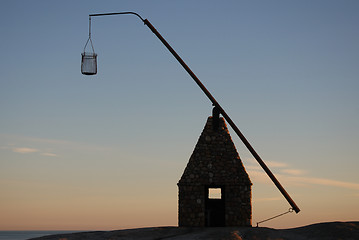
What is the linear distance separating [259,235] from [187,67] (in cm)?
830

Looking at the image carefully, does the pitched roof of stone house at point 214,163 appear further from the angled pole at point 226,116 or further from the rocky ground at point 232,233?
the rocky ground at point 232,233

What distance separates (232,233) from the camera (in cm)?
2056

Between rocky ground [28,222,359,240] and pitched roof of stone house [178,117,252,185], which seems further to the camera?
pitched roof of stone house [178,117,252,185]

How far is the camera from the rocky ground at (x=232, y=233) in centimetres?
1998

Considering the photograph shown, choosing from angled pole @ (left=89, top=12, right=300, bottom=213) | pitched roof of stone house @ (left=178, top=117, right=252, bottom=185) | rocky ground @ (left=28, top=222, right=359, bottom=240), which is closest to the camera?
rocky ground @ (left=28, top=222, right=359, bottom=240)

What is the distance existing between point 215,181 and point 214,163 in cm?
82

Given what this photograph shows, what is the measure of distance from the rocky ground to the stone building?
117 cm

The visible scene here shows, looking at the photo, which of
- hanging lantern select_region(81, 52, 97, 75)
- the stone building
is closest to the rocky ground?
the stone building

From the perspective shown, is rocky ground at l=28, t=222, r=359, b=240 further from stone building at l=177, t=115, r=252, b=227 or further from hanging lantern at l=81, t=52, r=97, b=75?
hanging lantern at l=81, t=52, r=97, b=75

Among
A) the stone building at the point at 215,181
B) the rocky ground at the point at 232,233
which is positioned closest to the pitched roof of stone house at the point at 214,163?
the stone building at the point at 215,181

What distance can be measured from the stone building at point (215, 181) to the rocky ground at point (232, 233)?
3.82 ft

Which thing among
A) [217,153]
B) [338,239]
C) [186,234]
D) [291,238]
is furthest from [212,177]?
[338,239]

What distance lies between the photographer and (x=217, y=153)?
2370 cm

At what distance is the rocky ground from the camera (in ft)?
65.6
